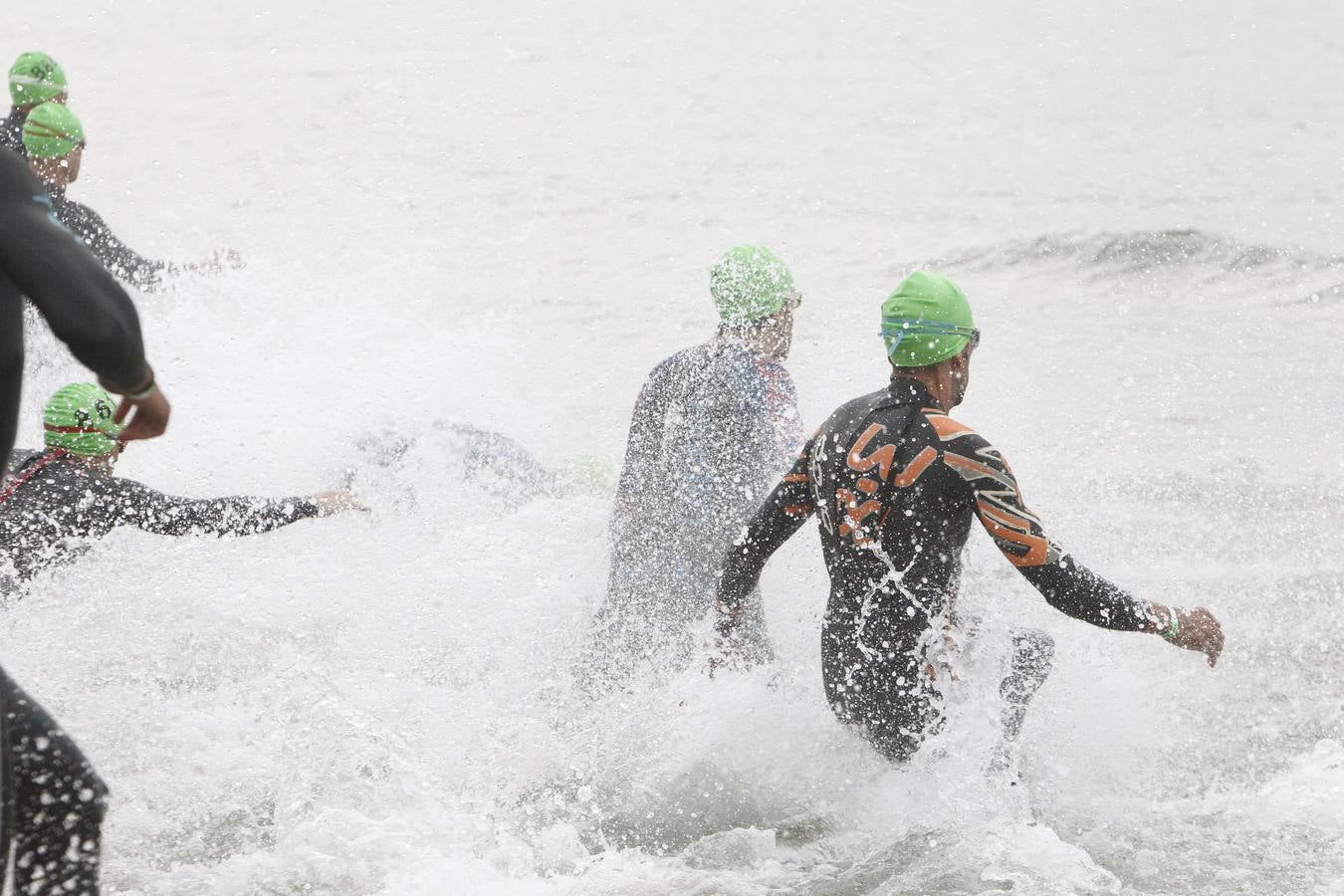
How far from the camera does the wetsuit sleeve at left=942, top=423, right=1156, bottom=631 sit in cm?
378

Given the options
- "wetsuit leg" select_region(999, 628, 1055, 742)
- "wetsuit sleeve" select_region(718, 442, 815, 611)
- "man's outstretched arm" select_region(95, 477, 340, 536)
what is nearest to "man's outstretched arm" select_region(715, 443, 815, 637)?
"wetsuit sleeve" select_region(718, 442, 815, 611)

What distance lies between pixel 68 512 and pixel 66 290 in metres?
2.53

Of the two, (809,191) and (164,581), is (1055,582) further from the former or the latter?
(809,191)

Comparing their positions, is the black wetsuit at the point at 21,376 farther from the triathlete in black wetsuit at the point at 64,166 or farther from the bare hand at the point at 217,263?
the bare hand at the point at 217,263

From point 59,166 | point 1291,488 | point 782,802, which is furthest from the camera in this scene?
point 1291,488

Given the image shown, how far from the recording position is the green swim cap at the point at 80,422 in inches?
193

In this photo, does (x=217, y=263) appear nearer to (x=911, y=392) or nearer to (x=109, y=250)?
(x=109, y=250)

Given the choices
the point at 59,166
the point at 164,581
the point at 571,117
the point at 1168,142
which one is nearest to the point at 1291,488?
the point at 164,581

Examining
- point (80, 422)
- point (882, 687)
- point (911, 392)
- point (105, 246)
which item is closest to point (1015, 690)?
point (882, 687)

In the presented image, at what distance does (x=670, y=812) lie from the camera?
4.84m

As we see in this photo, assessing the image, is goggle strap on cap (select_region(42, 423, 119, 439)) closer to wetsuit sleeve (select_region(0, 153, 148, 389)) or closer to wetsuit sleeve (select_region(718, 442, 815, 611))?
wetsuit sleeve (select_region(718, 442, 815, 611))

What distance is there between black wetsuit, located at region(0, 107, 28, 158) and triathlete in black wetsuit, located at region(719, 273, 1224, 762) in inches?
204

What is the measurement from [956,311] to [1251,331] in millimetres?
9670

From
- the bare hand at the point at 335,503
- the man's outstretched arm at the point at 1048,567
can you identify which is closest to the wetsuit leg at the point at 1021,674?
the man's outstretched arm at the point at 1048,567
